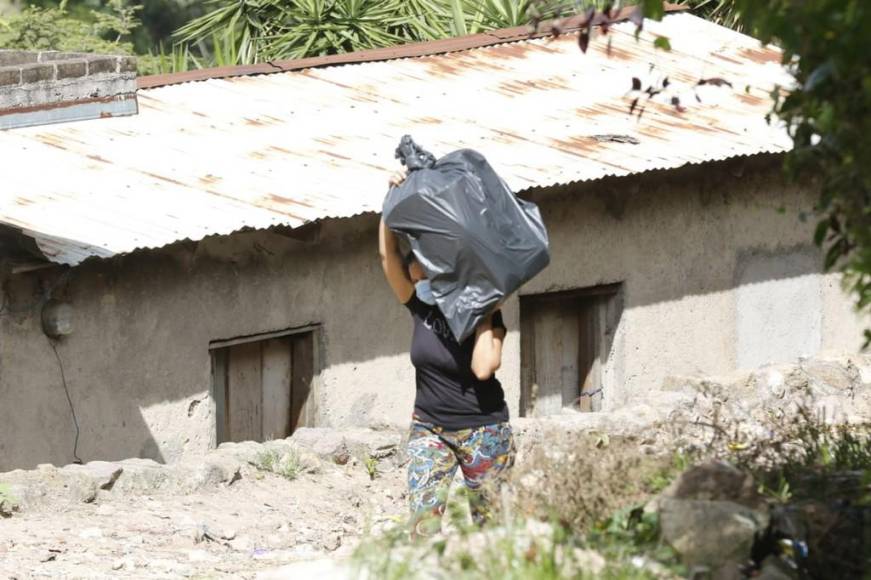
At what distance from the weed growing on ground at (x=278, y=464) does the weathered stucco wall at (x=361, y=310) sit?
991mm

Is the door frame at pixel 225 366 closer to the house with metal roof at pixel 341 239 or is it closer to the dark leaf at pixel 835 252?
the house with metal roof at pixel 341 239

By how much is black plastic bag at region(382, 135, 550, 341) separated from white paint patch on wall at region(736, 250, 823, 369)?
22.2ft

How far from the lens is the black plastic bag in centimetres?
555

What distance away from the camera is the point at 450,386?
5.51 m

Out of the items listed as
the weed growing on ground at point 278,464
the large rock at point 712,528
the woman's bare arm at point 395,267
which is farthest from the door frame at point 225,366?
the large rock at point 712,528

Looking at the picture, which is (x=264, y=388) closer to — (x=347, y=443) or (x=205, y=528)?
(x=347, y=443)

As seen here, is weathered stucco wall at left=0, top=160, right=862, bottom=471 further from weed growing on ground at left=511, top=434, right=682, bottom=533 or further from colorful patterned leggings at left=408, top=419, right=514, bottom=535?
weed growing on ground at left=511, top=434, right=682, bottom=533

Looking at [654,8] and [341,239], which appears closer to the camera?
[654,8]

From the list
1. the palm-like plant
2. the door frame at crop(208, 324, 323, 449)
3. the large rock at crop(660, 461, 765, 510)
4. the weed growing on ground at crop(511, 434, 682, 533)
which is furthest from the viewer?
the palm-like plant

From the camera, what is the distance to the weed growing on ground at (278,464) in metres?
8.22

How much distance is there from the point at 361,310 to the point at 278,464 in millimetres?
1957

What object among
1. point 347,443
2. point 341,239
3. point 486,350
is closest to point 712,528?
point 486,350

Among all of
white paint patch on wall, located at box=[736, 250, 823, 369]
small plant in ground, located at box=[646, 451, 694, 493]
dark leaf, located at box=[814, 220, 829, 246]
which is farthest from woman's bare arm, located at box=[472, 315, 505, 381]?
white paint patch on wall, located at box=[736, 250, 823, 369]

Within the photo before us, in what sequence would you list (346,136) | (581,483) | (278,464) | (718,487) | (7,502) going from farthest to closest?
(346,136) < (278,464) < (7,502) < (581,483) < (718,487)
